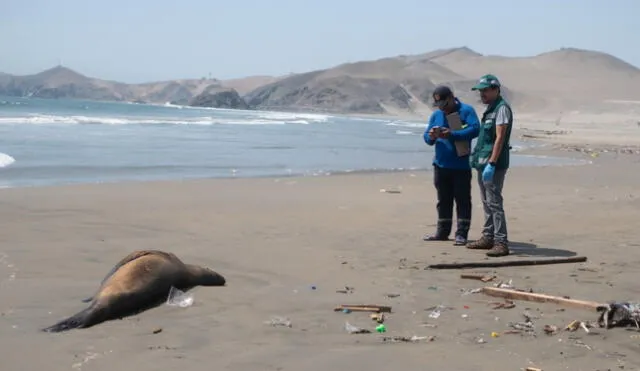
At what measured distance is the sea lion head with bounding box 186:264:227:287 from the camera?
18.9 feet

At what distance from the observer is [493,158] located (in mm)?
7219

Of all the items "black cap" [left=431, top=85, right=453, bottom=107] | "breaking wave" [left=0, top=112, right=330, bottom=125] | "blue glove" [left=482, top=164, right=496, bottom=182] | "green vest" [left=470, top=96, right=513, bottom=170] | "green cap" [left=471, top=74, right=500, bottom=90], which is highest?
"green cap" [left=471, top=74, right=500, bottom=90]

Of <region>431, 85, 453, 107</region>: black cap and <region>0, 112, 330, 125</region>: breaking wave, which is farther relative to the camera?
<region>0, 112, 330, 125</region>: breaking wave

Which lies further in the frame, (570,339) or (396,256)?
(396,256)

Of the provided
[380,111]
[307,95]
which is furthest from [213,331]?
[307,95]

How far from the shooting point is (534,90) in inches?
5536

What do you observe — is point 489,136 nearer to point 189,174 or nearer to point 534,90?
point 189,174

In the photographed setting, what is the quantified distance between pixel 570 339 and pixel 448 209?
3.82 m

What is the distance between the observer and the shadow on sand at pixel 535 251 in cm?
734

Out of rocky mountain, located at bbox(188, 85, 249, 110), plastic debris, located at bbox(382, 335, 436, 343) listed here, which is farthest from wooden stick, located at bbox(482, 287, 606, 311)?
rocky mountain, located at bbox(188, 85, 249, 110)

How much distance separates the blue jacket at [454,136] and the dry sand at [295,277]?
0.86 metres

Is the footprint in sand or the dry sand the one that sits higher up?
the dry sand

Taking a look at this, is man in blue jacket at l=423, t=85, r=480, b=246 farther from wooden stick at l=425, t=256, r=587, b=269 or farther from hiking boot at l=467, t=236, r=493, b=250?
wooden stick at l=425, t=256, r=587, b=269

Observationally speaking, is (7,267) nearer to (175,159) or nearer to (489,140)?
(489,140)
